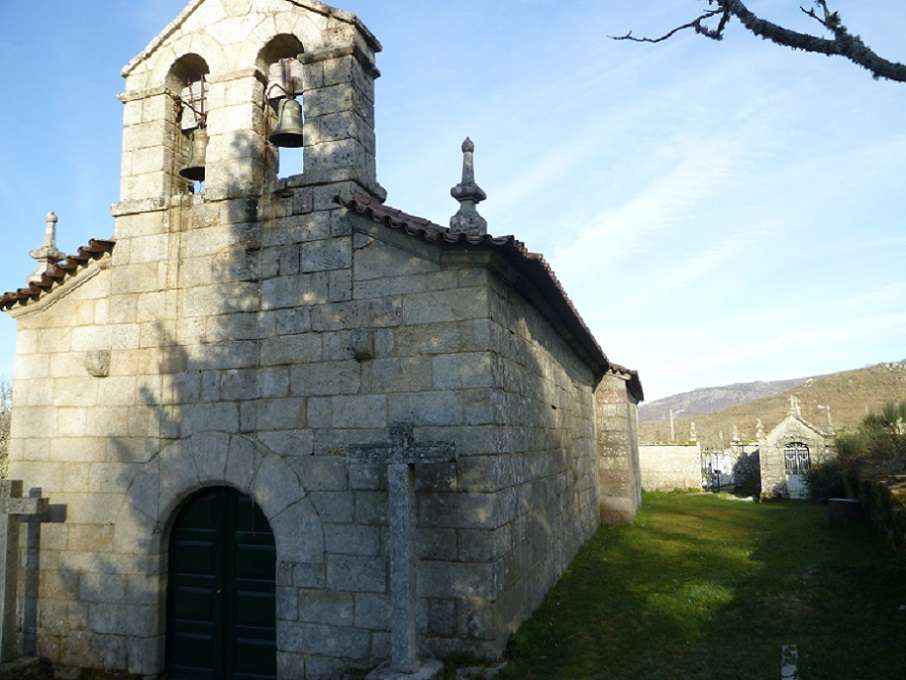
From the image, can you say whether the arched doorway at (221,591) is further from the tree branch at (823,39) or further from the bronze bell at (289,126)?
the tree branch at (823,39)

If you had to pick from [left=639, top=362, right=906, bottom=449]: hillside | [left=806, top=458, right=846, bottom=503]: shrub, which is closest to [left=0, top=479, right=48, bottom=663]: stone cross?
[left=806, top=458, right=846, bottom=503]: shrub

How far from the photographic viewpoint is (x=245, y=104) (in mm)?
6664

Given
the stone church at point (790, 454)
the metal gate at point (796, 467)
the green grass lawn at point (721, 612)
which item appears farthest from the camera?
the stone church at point (790, 454)

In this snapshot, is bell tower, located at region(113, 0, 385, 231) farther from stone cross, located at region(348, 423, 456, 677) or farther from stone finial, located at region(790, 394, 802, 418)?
stone finial, located at region(790, 394, 802, 418)

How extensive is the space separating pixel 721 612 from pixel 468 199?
5028 millimetres

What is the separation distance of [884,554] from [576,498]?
4.16 m

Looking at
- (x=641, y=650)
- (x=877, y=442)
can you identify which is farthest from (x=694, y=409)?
(x=641, y=650)

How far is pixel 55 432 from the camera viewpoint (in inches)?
273

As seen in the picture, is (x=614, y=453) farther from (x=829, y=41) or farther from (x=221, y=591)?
(x=829, y=41)

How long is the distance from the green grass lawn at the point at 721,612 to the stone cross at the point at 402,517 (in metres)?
0.84

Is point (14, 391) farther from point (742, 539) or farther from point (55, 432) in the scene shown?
point (742, 539)

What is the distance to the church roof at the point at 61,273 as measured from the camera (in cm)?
695

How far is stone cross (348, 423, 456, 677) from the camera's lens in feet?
16.0

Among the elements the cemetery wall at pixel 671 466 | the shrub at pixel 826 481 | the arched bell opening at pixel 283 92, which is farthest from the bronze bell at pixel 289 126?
the cemetery wall at pixel 671 466
